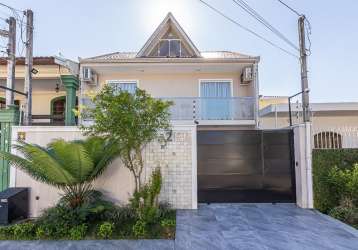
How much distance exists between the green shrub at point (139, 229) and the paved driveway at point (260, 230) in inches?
30.5

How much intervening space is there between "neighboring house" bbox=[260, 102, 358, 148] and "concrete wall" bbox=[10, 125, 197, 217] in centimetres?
403

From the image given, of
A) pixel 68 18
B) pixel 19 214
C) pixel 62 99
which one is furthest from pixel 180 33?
pixel 19 214

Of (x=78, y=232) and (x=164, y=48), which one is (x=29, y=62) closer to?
(x=78, y=232)

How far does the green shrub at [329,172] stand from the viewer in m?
6.79

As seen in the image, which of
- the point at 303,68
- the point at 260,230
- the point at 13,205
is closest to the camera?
the point at 260,230

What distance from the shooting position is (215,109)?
35.5ft

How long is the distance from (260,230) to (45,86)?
41.5ft

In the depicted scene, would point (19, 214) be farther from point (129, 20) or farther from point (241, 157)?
point (129, 20)

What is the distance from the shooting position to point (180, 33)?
41.4ft

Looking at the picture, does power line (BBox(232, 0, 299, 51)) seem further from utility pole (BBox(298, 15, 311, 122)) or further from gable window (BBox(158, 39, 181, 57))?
gable window (BBox(158, 39, 181, 57))

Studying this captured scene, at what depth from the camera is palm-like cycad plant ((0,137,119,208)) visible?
211 inches

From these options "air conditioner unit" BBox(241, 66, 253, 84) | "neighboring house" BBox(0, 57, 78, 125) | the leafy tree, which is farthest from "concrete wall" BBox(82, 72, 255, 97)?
the leafy tree

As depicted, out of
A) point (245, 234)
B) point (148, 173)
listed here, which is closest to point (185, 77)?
point (148, 173)

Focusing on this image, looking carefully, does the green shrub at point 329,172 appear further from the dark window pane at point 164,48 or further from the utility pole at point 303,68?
the dark window pane at point 164,48
